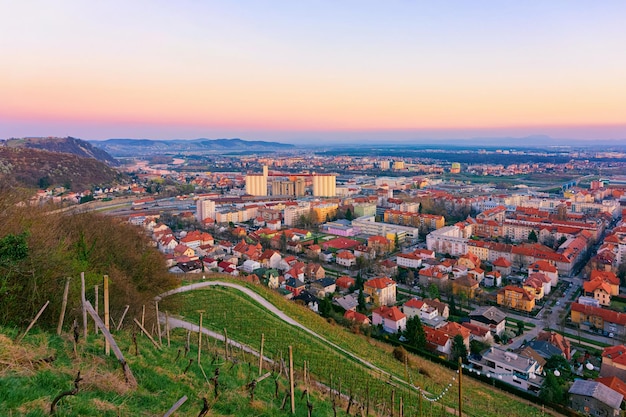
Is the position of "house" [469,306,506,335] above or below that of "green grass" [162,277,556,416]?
below

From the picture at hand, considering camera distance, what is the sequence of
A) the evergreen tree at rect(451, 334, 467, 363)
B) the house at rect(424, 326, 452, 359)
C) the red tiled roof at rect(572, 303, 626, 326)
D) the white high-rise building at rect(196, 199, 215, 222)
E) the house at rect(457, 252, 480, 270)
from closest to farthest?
the evergreen tree at rect(451, 334, 467, 363)
the house at rect(424, 326, 452, 359)
the red tiled roof at rect(572, 303, 626, 326)
the house at rect(457, 252, 480, 270)
the white high-rise building at rect(196, 199, 215, 222)

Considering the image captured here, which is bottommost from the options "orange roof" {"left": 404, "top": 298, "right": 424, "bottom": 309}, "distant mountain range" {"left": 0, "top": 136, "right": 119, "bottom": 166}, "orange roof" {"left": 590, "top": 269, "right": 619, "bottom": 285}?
"orange roof" {"left": 404, "top": 298, "right": 424, "bottom": 309}

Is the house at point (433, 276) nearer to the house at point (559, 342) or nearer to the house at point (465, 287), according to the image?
the house at point (465, 287)

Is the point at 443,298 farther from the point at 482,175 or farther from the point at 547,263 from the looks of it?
the point at 482,175

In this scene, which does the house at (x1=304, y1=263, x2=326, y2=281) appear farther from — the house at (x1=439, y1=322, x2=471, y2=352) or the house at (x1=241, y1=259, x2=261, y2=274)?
the house at (x1=439, y1=322, x2=471, y2=352)

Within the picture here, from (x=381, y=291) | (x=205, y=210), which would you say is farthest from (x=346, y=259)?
(x=205, y=210)

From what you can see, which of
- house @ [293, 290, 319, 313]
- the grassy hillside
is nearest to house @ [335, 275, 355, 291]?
house @ [293, 290, 319, 313]

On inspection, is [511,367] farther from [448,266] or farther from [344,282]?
[448,266]

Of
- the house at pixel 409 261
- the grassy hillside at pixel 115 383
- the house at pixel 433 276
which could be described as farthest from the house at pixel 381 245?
the grassy hillside at pixel 115 383
